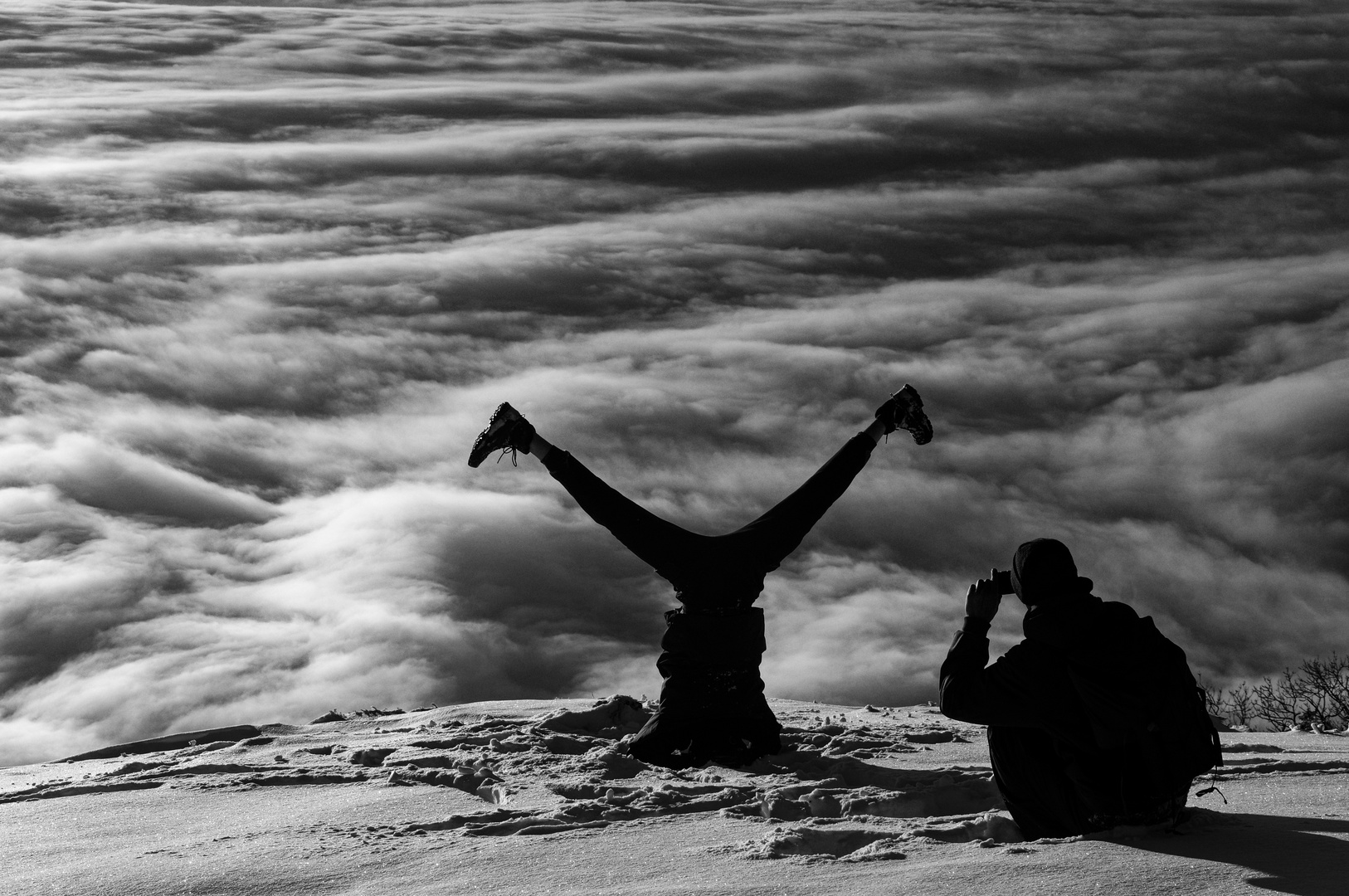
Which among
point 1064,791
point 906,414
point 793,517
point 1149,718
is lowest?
point 1064,791

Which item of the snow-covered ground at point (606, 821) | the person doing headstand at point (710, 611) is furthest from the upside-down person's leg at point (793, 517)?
the snow-covered ground at point (606, 821)

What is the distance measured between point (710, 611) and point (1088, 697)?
252 cm

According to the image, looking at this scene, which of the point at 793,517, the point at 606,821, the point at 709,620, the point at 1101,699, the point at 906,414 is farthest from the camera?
the point at 906,414

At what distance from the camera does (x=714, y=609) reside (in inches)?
226

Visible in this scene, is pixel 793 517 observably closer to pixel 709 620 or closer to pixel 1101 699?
pixel 709 620

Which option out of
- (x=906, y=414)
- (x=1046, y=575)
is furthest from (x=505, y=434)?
(x=1046, y=575)

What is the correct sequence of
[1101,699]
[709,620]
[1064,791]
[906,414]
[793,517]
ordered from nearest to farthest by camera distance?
[1101,699] → [1064,791] → [709,620] → [793,517] → [906,414]

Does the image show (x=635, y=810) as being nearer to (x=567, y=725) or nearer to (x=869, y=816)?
Result: (x=869, y=816)

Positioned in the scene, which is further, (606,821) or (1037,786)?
(606,821)

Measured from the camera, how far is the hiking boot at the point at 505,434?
621 cm

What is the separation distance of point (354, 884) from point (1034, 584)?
2.06m

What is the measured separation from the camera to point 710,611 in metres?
5.73

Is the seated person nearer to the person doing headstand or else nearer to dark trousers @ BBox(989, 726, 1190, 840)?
dark trousers @ BBox(989, 726, 1190, 840)

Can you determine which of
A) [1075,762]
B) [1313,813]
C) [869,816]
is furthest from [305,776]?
[1313,813]
